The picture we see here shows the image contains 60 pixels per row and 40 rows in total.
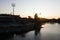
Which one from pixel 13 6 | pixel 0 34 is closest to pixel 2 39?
pixel 0 34

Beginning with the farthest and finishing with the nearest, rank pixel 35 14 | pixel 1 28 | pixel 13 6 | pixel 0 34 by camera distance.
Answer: pixel 35 14 < pixel 13 6 < pixel 1 28 < pixel 0 34

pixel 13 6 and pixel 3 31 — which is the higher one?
pixel 13 6

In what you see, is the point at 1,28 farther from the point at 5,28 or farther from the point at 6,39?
the point at 6,39

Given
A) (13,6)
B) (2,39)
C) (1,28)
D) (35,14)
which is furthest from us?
(35,14)

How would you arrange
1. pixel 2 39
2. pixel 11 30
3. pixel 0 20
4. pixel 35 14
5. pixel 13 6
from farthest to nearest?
pixel 35 14 < pixel 13 6 < pixel 0 20 < pixel 11 30 < pixel 2 39

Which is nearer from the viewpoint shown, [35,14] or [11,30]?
[11,30]

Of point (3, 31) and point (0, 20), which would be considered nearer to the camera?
point (3, 31)

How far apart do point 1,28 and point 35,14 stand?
76664mm

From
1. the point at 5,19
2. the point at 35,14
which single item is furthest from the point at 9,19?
the point at 35,14

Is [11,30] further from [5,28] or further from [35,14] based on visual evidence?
[35,14]

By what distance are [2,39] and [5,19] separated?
27300 millimetres

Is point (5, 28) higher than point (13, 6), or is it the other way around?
point (13, 6)

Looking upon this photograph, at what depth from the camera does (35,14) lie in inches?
4594

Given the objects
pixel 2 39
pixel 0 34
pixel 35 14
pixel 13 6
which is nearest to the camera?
pixel 2 39
